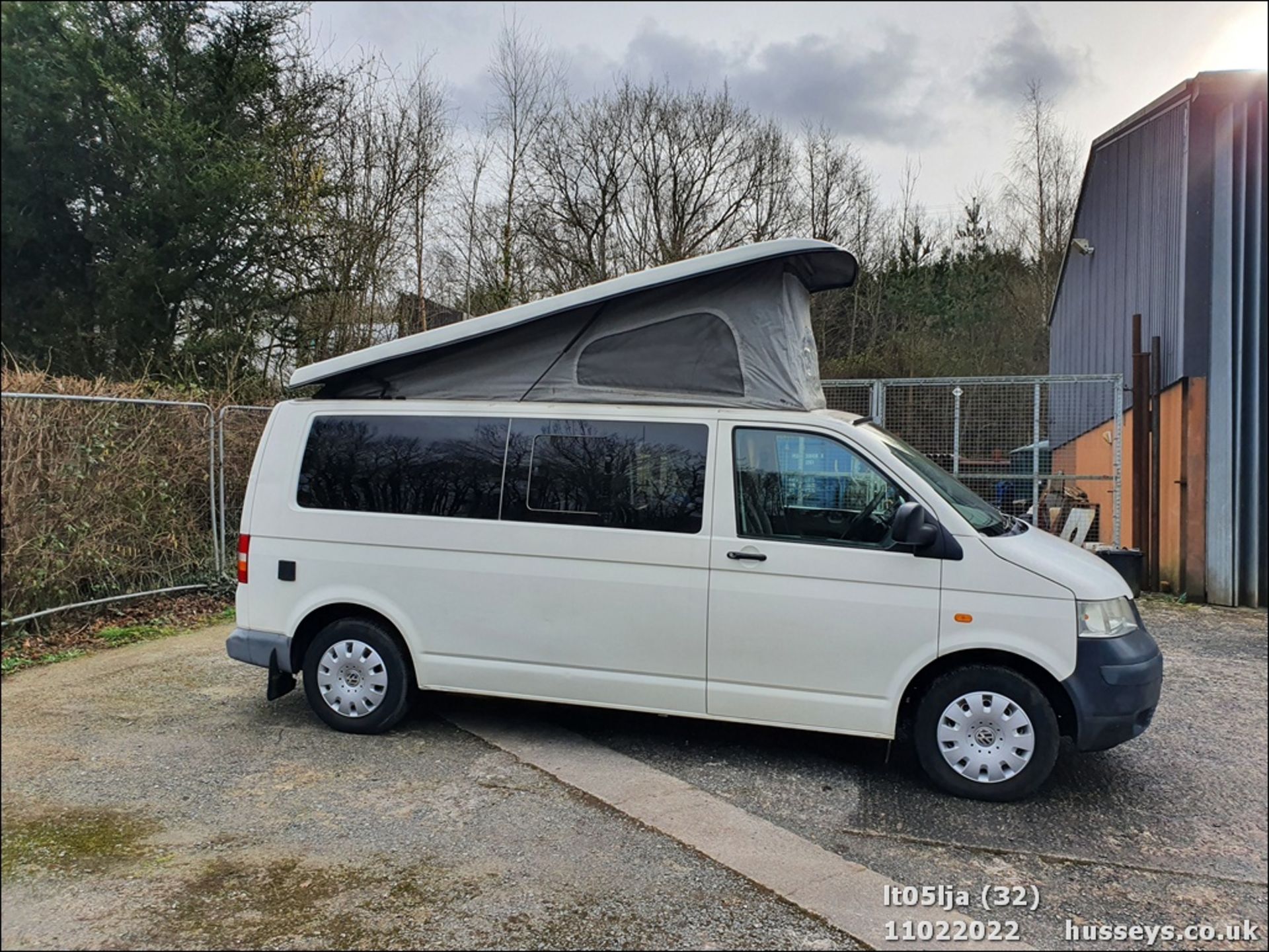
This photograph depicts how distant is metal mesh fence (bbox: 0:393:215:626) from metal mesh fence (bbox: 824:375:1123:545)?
717 cm

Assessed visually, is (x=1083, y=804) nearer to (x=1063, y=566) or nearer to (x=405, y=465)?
(x=1063, y=566)

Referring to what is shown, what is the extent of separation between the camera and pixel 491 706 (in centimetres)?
507

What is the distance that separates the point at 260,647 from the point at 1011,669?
12.8ft

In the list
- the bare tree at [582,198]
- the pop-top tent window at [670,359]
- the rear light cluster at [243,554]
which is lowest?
the rear light cluster at [243,554]

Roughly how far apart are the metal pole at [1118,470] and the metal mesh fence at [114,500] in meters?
9.03

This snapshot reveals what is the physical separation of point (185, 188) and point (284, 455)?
206 centimetres

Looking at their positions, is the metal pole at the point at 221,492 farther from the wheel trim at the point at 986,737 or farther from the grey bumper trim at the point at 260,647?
the wheel trim at the point at 986,737

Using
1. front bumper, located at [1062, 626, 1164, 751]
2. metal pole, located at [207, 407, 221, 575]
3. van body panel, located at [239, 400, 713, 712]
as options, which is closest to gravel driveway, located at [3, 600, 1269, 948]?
front bumper, located at [1062, 626, 1164, 751]

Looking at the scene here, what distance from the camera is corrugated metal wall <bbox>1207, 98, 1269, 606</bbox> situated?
2.79m

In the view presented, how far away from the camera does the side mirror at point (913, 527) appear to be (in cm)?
364

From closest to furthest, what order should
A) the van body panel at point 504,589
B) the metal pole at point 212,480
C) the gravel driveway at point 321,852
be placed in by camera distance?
1. the gravel driveway at point 321,852
2. the van body panel at point 504,589
3. the metal pole at point 212,480

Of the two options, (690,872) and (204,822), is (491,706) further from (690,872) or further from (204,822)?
(690,872)

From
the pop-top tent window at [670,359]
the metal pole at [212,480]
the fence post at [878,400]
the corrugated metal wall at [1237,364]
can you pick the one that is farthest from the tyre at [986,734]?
the metal pole at [212,480]

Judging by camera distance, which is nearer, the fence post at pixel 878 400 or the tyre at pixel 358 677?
the tyre at pixel 358 677
